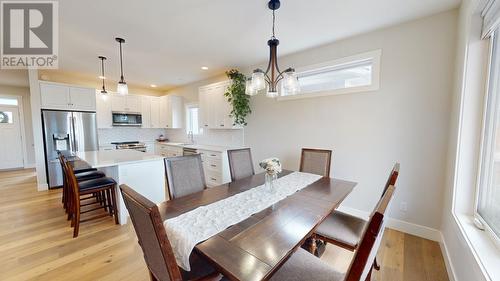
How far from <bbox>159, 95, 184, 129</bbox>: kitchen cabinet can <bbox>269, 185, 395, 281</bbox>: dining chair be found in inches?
205

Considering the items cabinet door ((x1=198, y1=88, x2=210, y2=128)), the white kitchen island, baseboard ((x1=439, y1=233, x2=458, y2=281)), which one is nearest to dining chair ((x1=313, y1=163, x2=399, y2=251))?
baseboard ((x1=439, y1=233, x2=458, y2=281))

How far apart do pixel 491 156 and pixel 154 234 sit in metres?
2.37

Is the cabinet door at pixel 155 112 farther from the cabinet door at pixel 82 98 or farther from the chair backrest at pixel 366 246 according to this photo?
the chair backrest at pixel 366 246

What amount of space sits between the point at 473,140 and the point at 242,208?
6.67 feet

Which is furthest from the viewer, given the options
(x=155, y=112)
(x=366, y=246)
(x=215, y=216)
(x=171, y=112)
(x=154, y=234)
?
(x=155, y=112)

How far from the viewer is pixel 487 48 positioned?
163 centimetres

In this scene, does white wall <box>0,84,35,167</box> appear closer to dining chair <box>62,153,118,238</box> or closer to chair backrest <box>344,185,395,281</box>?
dining chair <box>62,153,118,238</box>

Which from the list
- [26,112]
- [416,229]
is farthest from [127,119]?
[416,229]

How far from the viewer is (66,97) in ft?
14.5

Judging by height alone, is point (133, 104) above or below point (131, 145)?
above

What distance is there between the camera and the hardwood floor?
1.80m

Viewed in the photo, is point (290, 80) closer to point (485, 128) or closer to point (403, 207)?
point (485, 128)

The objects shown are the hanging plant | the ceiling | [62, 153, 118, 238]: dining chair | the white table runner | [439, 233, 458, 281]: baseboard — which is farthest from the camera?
the hanging plant

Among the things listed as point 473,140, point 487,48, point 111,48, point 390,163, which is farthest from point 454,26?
point 111,48
